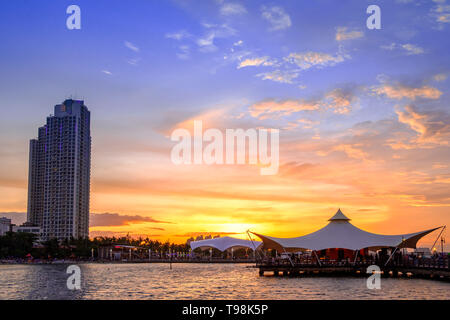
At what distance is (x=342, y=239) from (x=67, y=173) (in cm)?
11761

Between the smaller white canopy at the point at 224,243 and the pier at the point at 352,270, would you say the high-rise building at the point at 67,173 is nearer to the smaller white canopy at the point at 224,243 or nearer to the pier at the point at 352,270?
the smaller white canopy at the point at 224,243

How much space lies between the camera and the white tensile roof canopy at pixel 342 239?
5078 cm

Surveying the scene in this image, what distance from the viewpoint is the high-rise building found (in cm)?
14825

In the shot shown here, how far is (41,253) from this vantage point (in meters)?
114

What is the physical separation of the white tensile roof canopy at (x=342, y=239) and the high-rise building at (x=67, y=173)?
356ft

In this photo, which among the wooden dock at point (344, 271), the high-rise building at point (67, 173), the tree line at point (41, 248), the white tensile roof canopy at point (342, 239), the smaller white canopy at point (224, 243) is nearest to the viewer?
the wooden dock at point (344, 271)

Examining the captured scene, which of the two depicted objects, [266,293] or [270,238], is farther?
[270,238]

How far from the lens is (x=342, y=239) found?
51938 mm

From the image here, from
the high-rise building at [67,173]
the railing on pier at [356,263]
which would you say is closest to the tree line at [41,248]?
the high-rise building at [67,173]

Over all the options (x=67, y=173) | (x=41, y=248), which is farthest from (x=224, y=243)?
(x=67, y=173)

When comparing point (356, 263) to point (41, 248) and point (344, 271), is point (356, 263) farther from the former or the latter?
point (41, 248)
